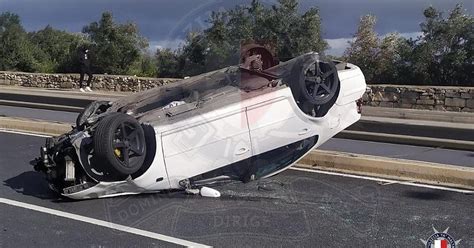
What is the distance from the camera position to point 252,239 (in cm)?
530

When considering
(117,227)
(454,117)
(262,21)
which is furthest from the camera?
(454,117)

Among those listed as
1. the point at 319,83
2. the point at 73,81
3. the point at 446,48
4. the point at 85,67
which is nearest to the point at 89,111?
the point at 319,83

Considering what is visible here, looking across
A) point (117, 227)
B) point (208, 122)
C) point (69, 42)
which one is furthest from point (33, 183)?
point (69, 42)

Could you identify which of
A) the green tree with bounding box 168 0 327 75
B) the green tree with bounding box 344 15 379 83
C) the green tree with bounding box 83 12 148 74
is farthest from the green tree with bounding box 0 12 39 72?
the green tree with bounding box 168 0 327 75

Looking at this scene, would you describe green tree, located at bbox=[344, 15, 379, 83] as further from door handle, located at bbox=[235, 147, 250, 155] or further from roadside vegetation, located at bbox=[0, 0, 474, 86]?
door handle, located at bbox=[235, 147, 250, 155]

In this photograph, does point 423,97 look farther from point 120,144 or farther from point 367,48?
point 120,144

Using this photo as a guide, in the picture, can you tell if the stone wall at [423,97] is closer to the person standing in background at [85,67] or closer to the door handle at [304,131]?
the door handle at [304,131]

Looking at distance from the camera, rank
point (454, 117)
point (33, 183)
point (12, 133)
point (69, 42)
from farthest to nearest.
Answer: point (69, 42), point (454, 117), point (12, 133), point (33, 183)

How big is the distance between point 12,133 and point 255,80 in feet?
24.7

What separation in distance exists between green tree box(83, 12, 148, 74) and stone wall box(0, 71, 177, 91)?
271cm

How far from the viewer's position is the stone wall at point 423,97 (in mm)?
16812

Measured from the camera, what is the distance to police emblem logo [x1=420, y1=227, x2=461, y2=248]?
16.6 feet

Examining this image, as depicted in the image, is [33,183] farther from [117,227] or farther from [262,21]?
[262,21]

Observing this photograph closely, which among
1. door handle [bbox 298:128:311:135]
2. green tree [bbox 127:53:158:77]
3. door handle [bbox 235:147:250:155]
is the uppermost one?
green tree [bbox 127:53:158:77]
